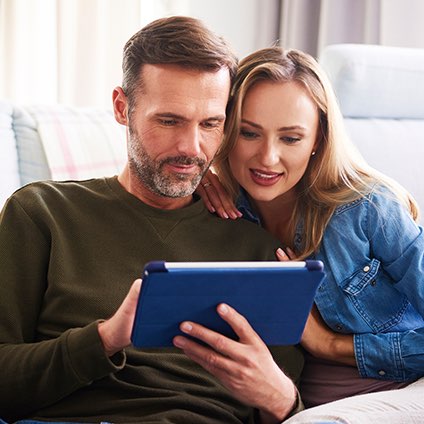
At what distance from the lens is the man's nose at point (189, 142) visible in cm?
153

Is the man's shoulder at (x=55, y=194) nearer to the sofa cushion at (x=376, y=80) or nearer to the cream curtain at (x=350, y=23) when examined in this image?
the sofa cushion at (x=376, y=80)

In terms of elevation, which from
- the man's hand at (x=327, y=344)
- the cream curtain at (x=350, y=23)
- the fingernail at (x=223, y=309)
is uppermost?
the cream curtain at (x=350, y=23)

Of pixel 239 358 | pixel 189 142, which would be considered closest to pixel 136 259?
pixel 189 142

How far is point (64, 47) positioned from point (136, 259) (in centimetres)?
184

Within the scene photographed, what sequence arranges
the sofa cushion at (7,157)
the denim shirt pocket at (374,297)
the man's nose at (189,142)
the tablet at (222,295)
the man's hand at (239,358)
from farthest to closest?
the sofa cushion at (7,157) < the denim shirt pocket at (374,297) < the man's nose at (189,142) < the man's hand at (239,358) < the tablet at (222,295)

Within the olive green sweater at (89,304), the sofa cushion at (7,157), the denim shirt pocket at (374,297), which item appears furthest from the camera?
the sofa cushion at (7,157)

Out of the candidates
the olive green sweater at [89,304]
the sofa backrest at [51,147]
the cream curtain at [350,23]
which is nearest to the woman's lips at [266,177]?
the olive green sweater at [89,304]

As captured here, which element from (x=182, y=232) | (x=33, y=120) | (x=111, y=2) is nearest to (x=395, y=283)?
(x=182, y=232)

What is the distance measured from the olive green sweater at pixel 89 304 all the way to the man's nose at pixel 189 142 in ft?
0.43

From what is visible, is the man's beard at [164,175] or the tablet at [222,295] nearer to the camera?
the tablet at [222,295]

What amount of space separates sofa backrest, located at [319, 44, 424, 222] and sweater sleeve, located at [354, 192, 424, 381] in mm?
566

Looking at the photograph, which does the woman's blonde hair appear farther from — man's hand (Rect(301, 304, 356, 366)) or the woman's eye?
man's hand (Rect(301, 304, 356, 366))

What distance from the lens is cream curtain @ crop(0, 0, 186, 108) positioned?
10.3 ft

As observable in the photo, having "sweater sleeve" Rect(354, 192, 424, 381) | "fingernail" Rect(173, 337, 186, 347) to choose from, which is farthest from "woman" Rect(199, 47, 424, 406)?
"fingernail" Rect(173, 337, 186, 347)
